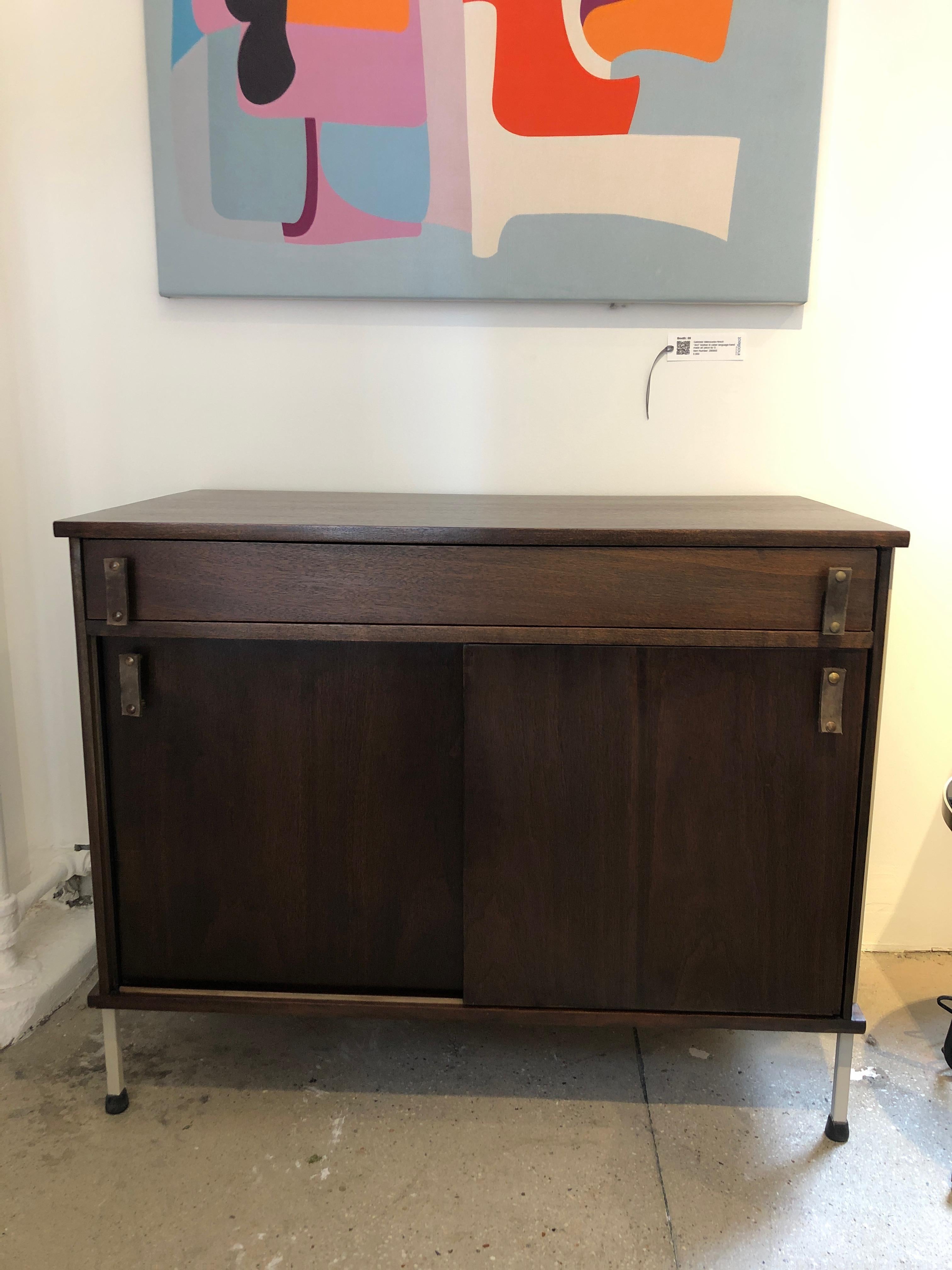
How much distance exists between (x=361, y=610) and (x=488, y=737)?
272 mm

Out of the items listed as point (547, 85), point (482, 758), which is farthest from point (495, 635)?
point (547, 85)

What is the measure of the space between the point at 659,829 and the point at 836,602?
428mm

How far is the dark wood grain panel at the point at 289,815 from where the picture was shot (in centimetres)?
135

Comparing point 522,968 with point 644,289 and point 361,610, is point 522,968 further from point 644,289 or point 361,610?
point 644,289

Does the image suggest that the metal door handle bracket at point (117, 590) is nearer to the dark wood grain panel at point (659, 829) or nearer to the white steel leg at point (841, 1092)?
the dark wood grain panel at point (659, 829)

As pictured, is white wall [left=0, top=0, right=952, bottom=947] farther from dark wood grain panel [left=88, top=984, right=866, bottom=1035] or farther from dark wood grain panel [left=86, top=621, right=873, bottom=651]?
dark wood grain panel [left=88, top=984, right=866, bottom=1035]

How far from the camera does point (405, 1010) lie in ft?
4.65

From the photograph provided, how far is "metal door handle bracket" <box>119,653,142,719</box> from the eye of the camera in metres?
1.33

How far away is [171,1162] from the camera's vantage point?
4.44 feet

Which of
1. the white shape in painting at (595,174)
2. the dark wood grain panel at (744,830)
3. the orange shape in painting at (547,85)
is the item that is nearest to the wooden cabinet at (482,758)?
the dark wood grain panel at (744,830)

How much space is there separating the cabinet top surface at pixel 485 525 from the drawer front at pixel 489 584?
0.02 metres

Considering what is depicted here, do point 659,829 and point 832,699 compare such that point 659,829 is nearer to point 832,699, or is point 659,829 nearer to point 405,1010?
point 832,699

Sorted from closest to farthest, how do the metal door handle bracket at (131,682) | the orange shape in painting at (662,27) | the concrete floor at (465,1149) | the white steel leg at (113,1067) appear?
the concrete floor at (465,1149) < the metal door handle bracket at (131,682) < the white steel leg at (113,1067) < the orange shape in painting at (662,27)

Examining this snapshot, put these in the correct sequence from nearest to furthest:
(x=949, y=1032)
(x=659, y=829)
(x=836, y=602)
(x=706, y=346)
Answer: (x=836, y=602)
(x=659, y=829)
(x=949, y=1032)
(x=706, y=346)
